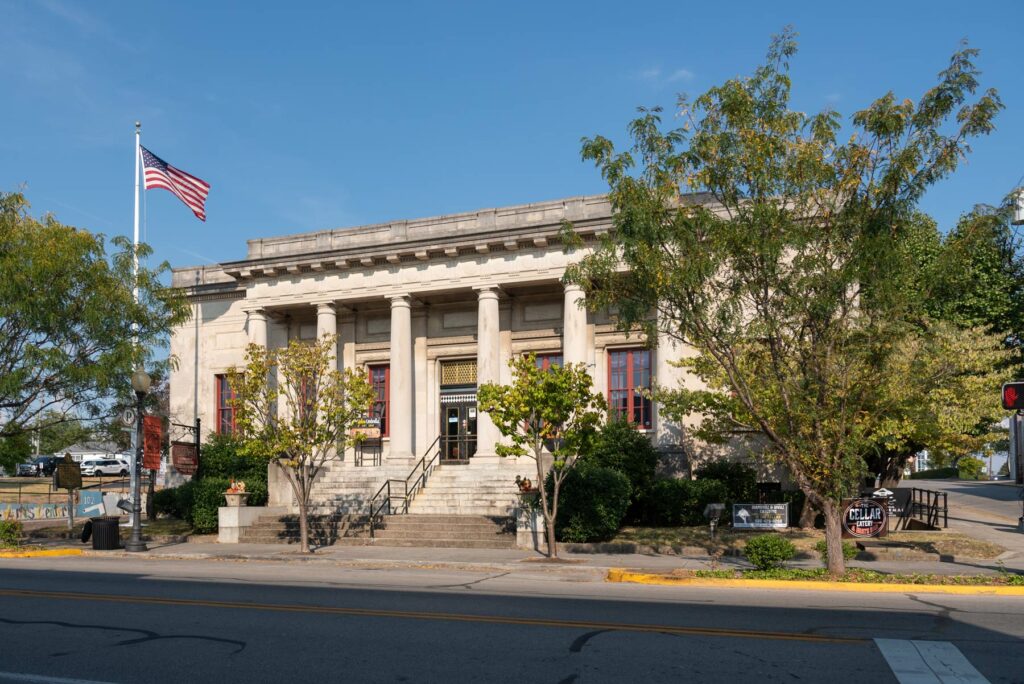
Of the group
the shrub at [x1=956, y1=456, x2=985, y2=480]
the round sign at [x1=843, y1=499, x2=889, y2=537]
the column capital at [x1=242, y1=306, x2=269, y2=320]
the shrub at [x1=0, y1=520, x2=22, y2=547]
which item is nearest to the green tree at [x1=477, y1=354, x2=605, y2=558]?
the round sign at [x1=843, y1=499, x2=889, y2=537]

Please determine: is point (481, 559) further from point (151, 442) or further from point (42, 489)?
point (42, 489)

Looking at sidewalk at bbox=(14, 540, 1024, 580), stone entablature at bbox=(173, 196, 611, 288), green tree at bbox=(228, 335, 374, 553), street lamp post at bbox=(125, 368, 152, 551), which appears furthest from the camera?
stone entablature at bbox=(173, 196, 611, 288)

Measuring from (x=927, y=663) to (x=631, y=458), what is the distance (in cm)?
1759

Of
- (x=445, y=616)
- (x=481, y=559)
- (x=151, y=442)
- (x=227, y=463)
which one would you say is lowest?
(x=481, y=559)

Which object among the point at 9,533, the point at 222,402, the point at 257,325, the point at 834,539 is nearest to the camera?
the point at 834,539

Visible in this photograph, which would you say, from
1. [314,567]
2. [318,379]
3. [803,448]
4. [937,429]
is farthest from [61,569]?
[937,429]

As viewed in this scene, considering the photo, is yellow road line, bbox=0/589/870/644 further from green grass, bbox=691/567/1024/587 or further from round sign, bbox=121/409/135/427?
round sign, bbox=121/409/135/427

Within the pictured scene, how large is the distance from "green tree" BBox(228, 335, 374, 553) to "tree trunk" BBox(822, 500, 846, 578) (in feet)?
40.5

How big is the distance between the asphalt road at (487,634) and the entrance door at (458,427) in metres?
16.6

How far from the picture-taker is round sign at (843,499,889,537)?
56.0 feet

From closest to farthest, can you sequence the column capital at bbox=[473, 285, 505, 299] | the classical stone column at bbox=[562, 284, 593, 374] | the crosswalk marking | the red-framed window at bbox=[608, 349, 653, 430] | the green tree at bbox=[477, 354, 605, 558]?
1. the crosswalk marking
2. the green tree at bbox=[477, 354, 605, 558]
3. the classical stone column at bbox=[562, 284, 593, 374]
4. the column capital at bbox=[473, 285, 505, 299]
5. the red-framed window at bbox=[608, 349, 653, 430]

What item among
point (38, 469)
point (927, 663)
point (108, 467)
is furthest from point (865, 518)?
point (38, 469)

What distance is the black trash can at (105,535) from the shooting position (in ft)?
80.7

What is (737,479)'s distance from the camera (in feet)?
85.0
